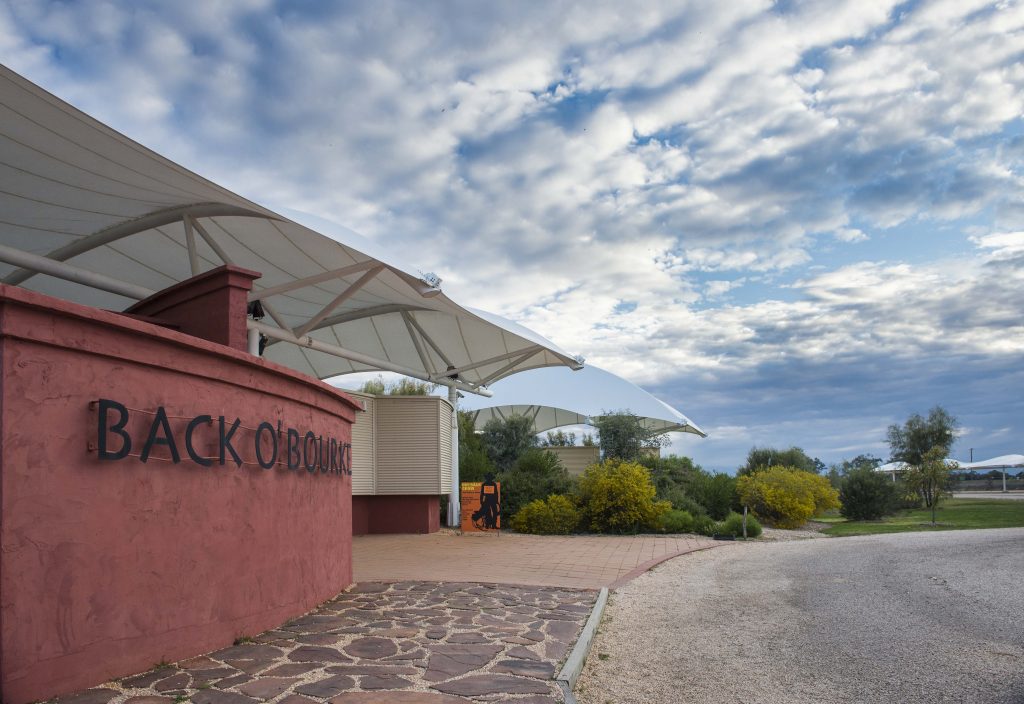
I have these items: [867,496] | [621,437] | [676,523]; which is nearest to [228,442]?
[676,523]

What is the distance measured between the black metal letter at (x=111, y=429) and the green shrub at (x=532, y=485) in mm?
16502

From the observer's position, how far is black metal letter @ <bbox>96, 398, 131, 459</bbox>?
5176 millimetres

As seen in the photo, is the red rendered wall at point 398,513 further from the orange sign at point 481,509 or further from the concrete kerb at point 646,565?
the concrete kerb at point 646,565

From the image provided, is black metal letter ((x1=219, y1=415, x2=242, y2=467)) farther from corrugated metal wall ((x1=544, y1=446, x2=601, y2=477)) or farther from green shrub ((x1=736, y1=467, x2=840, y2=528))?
corrugated metal wall ((x1=544, y1=446, x2=601, y2=477))

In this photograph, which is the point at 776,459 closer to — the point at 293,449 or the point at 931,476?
the point at 931,476

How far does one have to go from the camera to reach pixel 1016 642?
282 inches

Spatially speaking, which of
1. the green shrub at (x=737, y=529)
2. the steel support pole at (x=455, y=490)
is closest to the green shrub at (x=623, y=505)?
the green shrub at (x=737, y=529)

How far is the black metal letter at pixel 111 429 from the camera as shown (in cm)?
518

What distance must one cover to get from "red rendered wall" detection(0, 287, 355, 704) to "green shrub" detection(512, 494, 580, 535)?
12.6 m

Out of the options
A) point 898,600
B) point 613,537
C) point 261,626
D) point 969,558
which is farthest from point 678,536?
point 261,626

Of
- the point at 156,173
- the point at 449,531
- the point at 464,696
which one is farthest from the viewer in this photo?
the point at 449,531

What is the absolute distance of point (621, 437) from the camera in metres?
28.9

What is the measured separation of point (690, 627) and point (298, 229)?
375 inches

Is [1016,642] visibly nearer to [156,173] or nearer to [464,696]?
[464,696]
